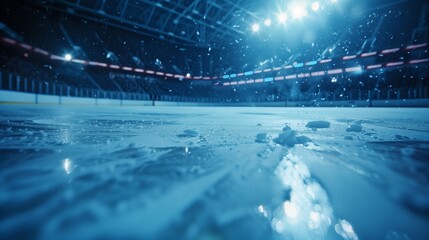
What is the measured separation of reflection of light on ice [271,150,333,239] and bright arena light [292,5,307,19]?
14163 millimetres

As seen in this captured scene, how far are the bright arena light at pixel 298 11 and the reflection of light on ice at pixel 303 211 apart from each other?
1416cm

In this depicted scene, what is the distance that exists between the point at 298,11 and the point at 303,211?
48.7 ft

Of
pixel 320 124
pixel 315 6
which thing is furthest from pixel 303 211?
pixel 315 6

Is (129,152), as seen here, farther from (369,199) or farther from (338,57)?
(338,57)

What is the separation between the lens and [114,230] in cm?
26

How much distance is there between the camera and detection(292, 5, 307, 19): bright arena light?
488 inches

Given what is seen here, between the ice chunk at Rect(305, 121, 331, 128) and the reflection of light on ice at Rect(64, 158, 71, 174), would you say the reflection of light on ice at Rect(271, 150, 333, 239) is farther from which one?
the ice chunk at Rect(305, 121, 331, 128)

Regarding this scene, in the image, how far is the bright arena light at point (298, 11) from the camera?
12.4 m

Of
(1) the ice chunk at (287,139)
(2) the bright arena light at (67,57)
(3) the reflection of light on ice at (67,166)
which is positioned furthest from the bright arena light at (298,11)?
(3) the reflection of light on ice at (67,166)

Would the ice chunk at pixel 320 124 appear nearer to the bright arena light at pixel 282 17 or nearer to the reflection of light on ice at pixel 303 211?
the reflection of light on ice at pixel 303 211

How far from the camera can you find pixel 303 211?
0.33 meters

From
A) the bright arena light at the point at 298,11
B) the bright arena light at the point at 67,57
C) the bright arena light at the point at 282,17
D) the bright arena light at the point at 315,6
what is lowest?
the bright arena light at the point at 67,57

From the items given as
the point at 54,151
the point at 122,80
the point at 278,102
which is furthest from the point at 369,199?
the point at 122,80

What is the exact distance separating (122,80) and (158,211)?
16.2 m
